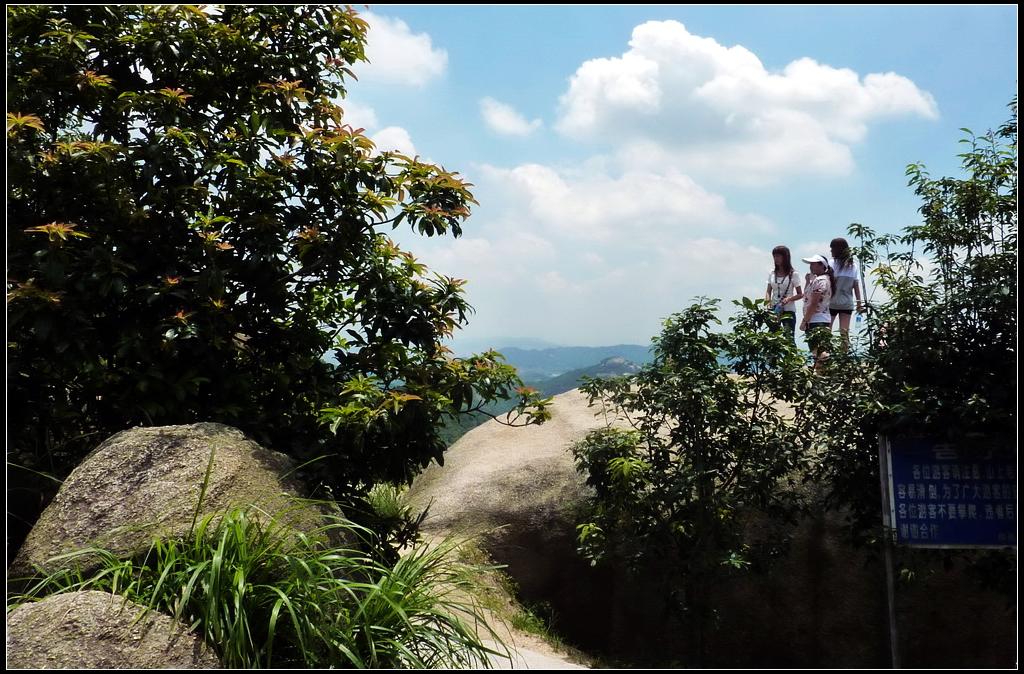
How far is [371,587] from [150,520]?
4.26 feet

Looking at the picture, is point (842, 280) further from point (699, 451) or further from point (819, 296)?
point (699, 451)

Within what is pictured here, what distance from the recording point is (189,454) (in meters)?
4.54

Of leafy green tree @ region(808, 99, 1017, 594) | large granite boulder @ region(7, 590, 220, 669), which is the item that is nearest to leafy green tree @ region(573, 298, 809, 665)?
leafy green tree @ region(808, 99, 1017, 594)

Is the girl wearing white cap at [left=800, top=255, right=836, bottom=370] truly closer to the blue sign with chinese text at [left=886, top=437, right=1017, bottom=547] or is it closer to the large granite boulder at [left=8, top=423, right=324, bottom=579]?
the blue sign with chinese text at [left=886, top=437, right=1017, bottom=547]

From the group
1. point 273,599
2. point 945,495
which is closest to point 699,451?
point 945,495

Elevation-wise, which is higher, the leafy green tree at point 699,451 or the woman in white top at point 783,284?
the woman in white top at point 783,284

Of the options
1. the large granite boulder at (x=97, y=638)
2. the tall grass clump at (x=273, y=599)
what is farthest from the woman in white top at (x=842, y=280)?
the large granite boulder at (x=97, y=638)

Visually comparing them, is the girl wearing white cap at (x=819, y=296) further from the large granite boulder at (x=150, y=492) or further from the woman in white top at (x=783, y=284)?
the large granite boulder at (x=150, y=492)

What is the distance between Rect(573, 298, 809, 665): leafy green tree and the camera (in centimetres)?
688

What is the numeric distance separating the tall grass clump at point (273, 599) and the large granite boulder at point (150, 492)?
109 mm

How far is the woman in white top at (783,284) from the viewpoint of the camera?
820 cm

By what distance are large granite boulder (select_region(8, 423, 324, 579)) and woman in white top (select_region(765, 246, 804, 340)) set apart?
5.38 meters

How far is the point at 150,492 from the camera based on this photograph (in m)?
4.34

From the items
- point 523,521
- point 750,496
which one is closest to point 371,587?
point 750,496
